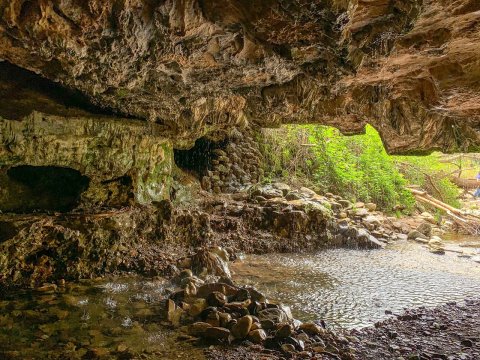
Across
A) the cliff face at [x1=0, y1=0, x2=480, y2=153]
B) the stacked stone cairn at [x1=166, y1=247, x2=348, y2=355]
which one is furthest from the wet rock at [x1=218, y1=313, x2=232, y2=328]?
the cliff face at [x1=0, y1=0, x2=480, y2=153]

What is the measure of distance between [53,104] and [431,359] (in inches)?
227

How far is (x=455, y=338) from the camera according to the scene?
4.02 meters

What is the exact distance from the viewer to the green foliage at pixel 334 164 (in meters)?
12.0

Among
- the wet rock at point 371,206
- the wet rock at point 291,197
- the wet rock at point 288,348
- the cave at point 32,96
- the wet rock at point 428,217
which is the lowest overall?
the wet rock at point 288,348

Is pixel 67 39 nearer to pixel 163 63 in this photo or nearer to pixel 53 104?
pixel 163 63

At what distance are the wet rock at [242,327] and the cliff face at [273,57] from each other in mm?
2782

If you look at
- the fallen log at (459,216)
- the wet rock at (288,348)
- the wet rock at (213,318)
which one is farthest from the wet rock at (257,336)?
the fallen log at (459,216)

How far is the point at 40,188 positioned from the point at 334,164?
9251 millimetres

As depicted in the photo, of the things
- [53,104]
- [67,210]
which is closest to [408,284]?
[67,210]

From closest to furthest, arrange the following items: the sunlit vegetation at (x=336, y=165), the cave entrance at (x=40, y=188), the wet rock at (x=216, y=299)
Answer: the wet rock at (x=216, y=299) < the cave entrance at (x=40, y=188) < the sunlit vegetation at (x=336, y=165)

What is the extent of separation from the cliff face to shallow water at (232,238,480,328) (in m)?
2.43

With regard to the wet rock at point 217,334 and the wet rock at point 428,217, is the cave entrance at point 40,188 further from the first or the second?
the wet rock at point 428,217

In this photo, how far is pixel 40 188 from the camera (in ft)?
19.6

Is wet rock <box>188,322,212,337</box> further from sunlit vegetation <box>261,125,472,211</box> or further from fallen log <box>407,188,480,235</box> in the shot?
fallen log <box>407,188,480,235</box>
